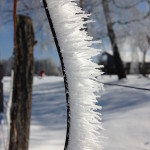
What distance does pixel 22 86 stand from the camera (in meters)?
2.60

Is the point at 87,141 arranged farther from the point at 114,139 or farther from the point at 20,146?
the point at 114,139

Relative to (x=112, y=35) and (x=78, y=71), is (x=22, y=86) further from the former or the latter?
(x=112, y=35)

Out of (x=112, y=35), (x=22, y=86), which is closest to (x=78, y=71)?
(x=22, y=86)

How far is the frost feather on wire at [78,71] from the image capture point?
1.08ft

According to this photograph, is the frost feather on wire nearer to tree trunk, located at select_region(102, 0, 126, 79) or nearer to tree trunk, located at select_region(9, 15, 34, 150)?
tree trunk, located at select_region(9, 15, 34, 150)

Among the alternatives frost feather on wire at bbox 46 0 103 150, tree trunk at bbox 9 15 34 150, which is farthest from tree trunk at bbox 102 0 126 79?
frost feather on wire at bbox 46 0 103 150

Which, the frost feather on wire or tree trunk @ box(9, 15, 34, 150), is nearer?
the frost feather on wire

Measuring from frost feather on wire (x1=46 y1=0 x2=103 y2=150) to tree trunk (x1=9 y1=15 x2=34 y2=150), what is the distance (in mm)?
2115

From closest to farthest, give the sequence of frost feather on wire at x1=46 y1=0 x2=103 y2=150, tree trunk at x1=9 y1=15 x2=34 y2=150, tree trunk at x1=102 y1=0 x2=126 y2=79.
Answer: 1. frost feather on wire at x1=46 y1=0 x2=103 y2=150
2. tree trunk at x1=9 y1=15 x2=34 y2=150
3. tree trunk at x1=102 y1=0 x2=126 y2=79

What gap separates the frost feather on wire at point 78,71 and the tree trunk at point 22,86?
212cm

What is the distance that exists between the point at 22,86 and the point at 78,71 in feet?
7.55

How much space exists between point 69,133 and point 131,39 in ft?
33.5

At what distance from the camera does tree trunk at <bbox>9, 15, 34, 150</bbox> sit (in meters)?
2.45

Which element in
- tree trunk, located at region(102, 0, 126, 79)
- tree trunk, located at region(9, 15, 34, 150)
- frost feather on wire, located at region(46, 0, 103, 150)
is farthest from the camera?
tree trunk, located at region(102, 0, 126, 79)
